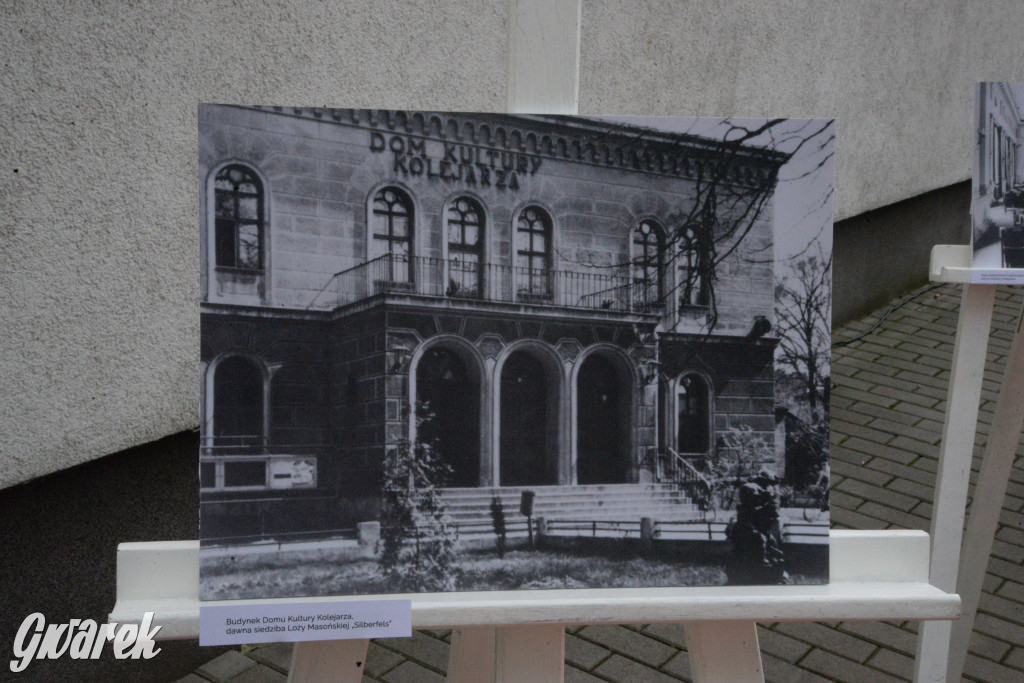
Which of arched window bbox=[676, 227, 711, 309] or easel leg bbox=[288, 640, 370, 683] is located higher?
arched window bbox=[676, 227, 711, 309]

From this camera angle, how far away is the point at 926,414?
5070mm

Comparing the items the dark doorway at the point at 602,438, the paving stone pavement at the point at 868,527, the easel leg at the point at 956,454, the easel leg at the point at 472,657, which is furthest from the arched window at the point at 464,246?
the paving stone pavement at the point at 868,527

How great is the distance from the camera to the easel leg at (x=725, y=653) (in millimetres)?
1535

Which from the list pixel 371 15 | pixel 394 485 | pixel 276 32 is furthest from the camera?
pixel 371 15

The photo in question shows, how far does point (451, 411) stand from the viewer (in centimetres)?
135

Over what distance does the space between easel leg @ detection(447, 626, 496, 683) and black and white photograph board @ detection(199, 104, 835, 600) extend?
614mm

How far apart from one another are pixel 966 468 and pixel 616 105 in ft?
7.40

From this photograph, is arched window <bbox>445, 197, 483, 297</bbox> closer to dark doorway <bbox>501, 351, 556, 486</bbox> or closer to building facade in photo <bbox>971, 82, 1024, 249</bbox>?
dark doorway <bbox>501, 351, 556, 486</bbox>

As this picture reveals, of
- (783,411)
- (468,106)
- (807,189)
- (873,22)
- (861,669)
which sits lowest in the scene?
(861,669)

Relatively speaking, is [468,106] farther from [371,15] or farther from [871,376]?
[871,376]

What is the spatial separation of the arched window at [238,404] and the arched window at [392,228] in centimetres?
21

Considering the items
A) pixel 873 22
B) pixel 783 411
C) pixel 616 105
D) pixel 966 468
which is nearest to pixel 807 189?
pixel 783 411

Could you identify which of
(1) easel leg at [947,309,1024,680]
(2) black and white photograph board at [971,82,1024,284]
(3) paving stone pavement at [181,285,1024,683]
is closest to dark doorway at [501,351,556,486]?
(2) black and white photograph board at [971,82,1024,284]

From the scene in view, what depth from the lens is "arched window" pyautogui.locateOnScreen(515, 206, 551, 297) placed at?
133 centimetres
